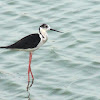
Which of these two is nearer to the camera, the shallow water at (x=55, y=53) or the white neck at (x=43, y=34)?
the shallow water at (x=55, y=53)

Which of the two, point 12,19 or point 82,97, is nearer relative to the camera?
point 82,97

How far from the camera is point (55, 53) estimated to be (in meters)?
15.3

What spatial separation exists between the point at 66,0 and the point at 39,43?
6771 mm

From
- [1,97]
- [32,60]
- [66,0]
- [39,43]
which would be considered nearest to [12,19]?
[66,0]

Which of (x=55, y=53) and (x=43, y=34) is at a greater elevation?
(x=55, y=53)

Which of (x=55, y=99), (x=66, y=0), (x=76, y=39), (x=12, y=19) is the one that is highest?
(x=66, y=0)

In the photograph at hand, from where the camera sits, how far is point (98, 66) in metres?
14.1

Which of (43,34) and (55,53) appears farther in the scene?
(55,53)

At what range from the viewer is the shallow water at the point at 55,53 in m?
12.7

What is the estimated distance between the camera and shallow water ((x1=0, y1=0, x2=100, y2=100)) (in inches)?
501

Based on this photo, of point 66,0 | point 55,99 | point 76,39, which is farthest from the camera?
point 66,0

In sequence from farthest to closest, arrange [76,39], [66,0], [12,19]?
1. [66,0]
2. [12,19]
3. [76,39]

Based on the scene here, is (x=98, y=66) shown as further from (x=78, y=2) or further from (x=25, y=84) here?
(x=78, y=2)

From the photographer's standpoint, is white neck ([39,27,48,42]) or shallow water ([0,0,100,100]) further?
white neck ([39,27,48,42])
